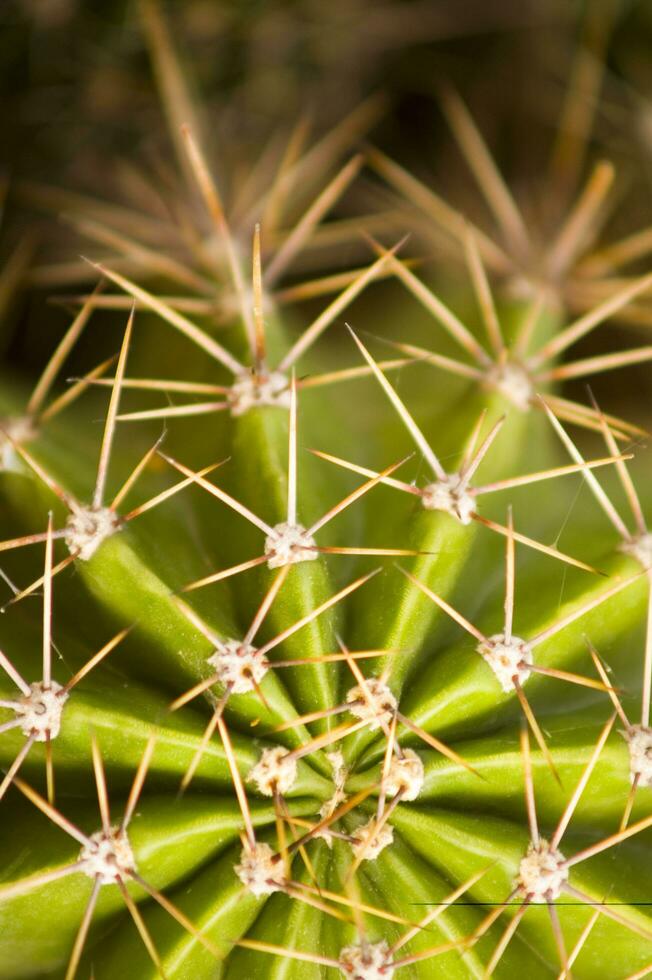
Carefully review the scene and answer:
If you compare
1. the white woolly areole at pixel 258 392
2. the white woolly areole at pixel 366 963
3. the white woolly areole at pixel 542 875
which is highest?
the white woolly areole at pixel 258 392

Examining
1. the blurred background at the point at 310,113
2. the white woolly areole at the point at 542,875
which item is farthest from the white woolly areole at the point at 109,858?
the blurred background at the point at 310,113

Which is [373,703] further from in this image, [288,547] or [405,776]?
[288,547]

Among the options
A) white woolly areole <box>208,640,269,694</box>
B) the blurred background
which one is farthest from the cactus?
the blurred background

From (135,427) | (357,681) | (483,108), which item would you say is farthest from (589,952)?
(483,108)

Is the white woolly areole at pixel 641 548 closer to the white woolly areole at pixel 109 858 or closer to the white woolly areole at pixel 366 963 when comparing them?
the white woolly areole at pixel 366 963

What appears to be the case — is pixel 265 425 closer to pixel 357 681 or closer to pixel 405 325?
pixel 357 681

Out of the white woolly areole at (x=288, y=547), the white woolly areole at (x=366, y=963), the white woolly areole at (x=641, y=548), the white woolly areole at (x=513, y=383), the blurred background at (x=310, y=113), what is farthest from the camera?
the blurred background at (x=310, y=113)
